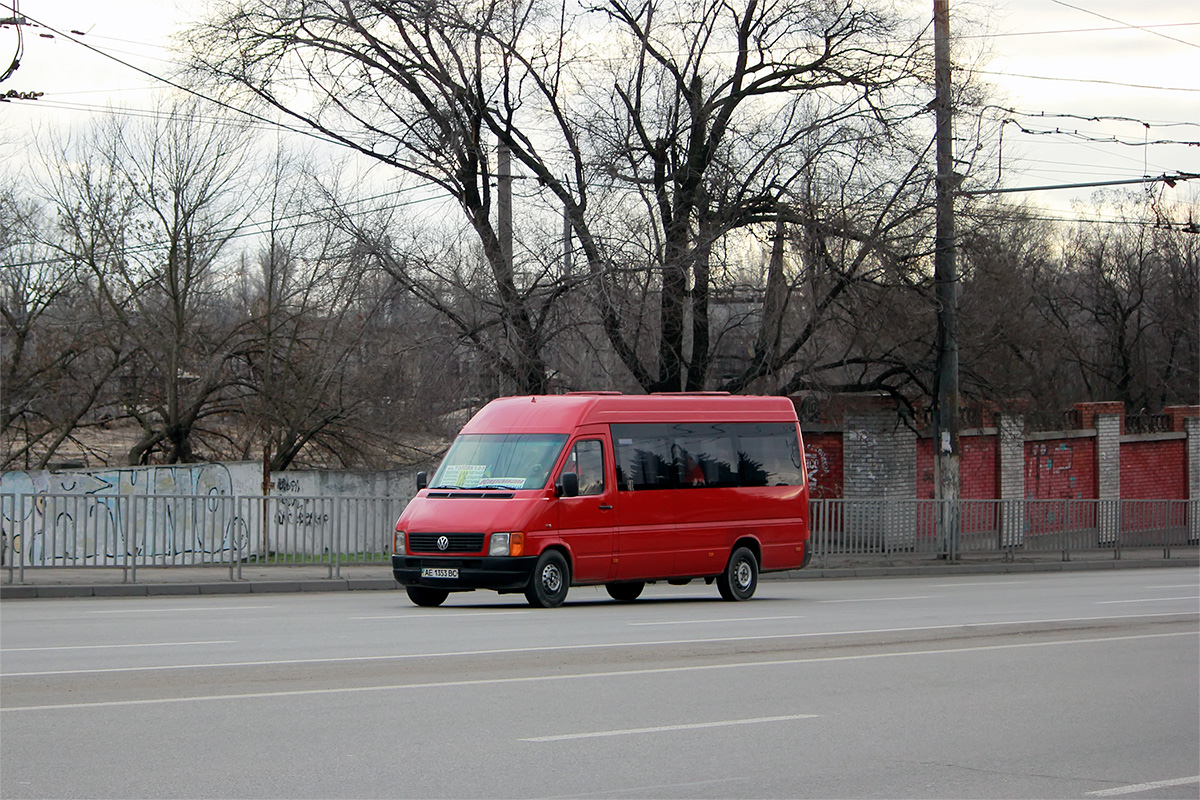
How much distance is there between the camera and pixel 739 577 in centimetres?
1823

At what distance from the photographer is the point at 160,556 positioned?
70.0 ft

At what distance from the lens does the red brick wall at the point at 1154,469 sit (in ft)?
121

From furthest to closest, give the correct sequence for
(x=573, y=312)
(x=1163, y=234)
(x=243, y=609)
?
(x=1163, y=234) < (x=573, y=312) < (x=243, y=609)

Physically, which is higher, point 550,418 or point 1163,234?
point 1163,234

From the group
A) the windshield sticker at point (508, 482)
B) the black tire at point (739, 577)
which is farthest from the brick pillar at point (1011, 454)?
the windshield sticker at point (508, 482)

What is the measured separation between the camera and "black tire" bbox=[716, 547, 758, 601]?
1802 cm

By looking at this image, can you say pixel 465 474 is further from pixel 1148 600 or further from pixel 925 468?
pixel 925 468

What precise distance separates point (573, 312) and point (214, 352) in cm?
857

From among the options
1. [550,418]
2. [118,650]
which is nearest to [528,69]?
[550,418]

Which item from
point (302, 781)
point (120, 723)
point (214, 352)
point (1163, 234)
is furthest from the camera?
point (1163, 234)

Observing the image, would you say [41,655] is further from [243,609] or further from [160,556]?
[160,556]

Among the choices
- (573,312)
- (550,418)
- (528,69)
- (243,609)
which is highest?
(528,69)

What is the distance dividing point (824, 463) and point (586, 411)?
50.0 feet

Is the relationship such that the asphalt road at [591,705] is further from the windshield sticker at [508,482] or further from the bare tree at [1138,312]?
the bare tree at [1138,312]
